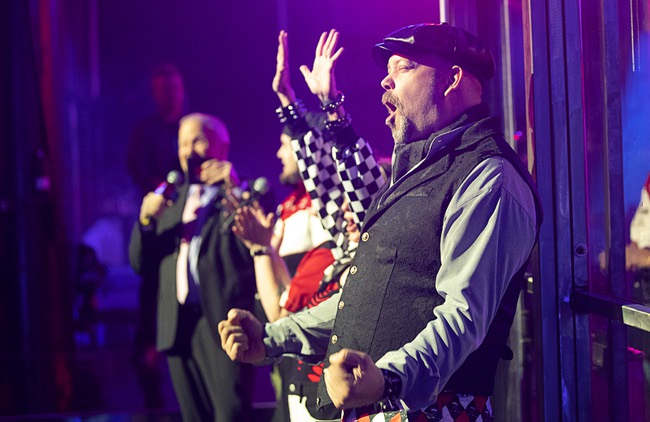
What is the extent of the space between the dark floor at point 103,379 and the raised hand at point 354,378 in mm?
2876

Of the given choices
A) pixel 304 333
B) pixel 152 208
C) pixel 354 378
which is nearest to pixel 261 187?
pixel 152 208

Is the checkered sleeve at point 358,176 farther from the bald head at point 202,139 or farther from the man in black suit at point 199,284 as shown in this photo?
the bald head at point 202,139

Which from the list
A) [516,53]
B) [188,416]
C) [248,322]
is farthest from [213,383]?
[516,53]

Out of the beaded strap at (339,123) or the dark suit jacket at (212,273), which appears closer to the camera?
the beaded strap at (339,123)

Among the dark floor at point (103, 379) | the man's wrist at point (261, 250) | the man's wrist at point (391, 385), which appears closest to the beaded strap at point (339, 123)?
the man's wrist at point (261, 250)

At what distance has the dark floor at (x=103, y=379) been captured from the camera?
429 cm

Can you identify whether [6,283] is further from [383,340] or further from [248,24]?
[383,340]

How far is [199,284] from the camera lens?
3.21m

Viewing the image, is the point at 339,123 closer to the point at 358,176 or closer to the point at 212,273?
the point at 358,176

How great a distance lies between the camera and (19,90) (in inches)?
258

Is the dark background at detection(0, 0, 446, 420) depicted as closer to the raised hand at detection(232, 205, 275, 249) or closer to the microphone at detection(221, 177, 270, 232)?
the microphone at detection(221, 177, 270, 232)

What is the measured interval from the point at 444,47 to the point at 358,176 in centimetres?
69

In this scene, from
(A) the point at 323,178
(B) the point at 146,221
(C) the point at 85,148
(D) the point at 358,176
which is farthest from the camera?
(C) the point at 85,148

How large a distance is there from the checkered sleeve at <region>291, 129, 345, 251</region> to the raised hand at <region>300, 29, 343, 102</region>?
153 millimetres
